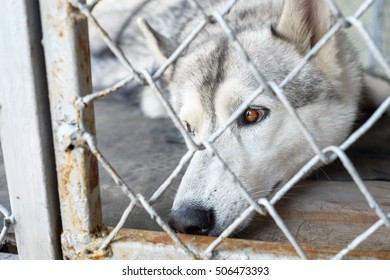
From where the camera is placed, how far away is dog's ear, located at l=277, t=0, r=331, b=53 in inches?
76.7

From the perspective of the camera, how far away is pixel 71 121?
1256mm

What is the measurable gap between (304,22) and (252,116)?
1.64 feet

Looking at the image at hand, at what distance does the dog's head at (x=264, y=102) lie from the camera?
6.02ft

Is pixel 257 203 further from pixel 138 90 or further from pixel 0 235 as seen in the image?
pixel 138 90

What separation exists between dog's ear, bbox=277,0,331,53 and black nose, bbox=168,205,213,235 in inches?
38.3

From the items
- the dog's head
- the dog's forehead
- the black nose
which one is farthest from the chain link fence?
the dog's forehead

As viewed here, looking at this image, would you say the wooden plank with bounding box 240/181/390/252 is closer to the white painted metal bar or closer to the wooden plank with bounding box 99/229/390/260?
the wooden plank with bounding box 99/229/390/260

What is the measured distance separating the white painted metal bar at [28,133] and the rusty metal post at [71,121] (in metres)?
0.04

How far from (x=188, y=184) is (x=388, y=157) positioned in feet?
A: 4.66

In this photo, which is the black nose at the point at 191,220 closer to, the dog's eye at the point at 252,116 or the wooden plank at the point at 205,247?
the wooden plank at the point at 205,247

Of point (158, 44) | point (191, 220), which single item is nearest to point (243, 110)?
point (191, 220)

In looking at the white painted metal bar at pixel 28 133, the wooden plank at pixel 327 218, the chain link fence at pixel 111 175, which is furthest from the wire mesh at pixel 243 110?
the wooden plank at pixel 327 218

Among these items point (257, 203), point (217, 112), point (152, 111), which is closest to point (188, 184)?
point (217, 112)

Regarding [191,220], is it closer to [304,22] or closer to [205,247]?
[205,247]
